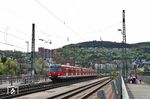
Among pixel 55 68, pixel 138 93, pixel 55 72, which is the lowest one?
pixel 138 93

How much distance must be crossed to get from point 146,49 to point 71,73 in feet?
437

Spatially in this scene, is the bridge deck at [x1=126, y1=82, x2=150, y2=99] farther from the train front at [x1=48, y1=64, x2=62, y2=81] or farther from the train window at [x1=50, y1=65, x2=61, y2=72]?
the train window at [x1=50, y1=65, x2=61, y2=72]

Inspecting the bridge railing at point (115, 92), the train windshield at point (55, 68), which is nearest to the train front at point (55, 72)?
the train windshield at point (55, 68)

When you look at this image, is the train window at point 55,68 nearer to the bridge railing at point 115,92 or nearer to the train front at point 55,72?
the train front at point 55,72

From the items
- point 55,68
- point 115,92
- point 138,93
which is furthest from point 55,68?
point 115,92

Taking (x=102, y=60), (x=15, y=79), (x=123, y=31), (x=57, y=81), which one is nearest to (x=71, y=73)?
(x=57, y=81)

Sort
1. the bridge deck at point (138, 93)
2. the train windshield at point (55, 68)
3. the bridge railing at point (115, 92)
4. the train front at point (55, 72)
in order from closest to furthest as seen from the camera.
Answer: the bridge railing at point (115, 92)
the bridge deck at point (138, 93)
the train front at point (55, 72)
the train windshield at point (55, 68)

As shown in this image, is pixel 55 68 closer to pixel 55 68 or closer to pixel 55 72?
pixel 55 68

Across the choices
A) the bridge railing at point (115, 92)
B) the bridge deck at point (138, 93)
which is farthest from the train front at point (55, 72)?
the bridge railing at point (115, 92)

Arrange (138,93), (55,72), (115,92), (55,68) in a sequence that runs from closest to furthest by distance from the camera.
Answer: (115,92) < (138,93) < (55,72) < (55,68)

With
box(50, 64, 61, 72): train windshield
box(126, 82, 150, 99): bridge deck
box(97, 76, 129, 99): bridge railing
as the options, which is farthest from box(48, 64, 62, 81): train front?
box(97, 76, 129, 99): bridge railing

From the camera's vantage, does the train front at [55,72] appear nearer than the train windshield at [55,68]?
Yes

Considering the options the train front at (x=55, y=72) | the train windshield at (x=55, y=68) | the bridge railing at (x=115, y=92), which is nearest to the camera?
the bridge railing at (x=115, y=92)

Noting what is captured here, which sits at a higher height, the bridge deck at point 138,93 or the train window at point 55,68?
the train window at point 55,68
